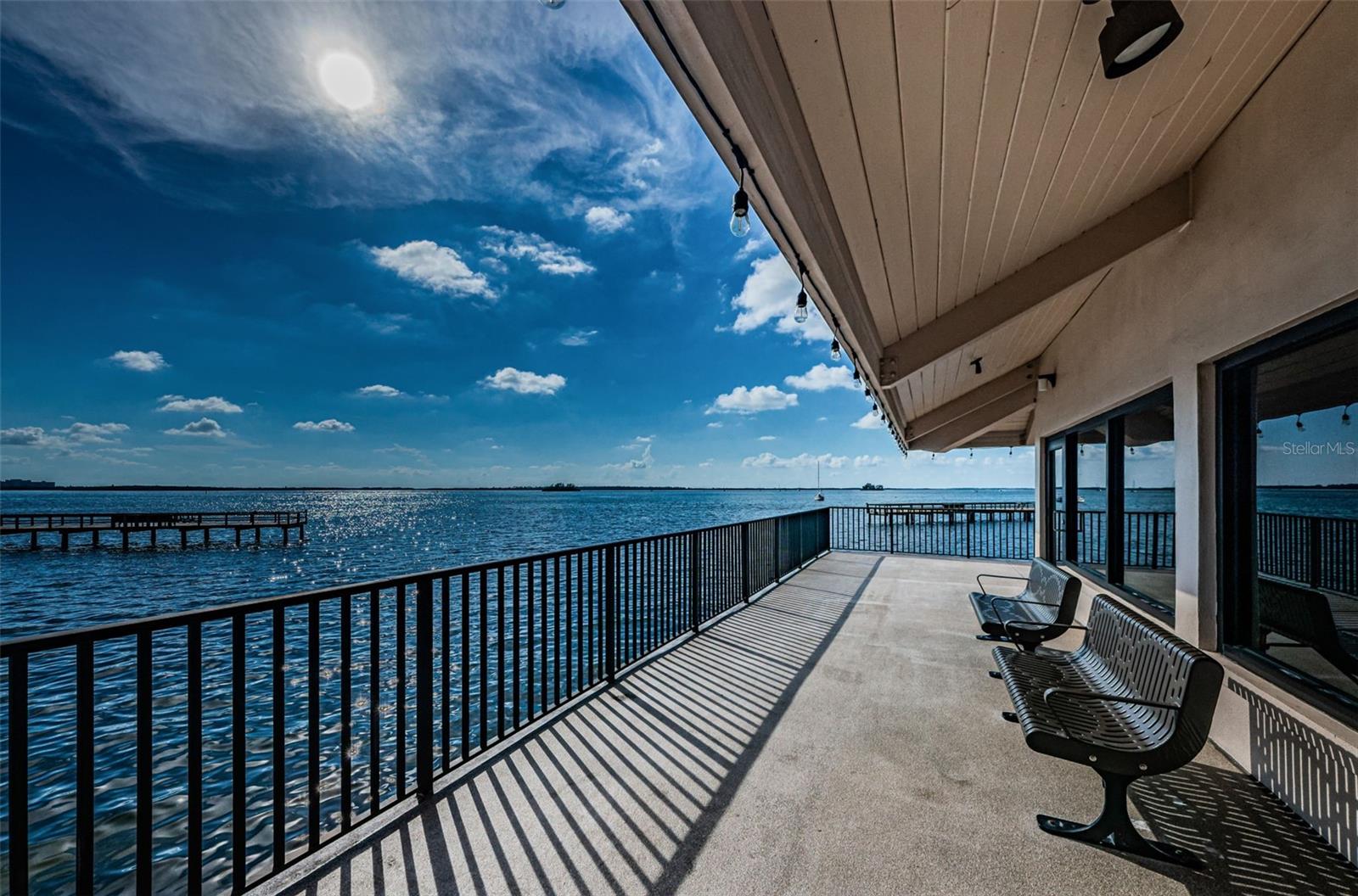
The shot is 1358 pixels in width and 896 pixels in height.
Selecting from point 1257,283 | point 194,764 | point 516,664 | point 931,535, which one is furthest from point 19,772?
point 931,535

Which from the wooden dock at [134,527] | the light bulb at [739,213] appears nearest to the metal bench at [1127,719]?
the light bulb at [739,213]

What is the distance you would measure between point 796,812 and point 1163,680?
1.46 meters

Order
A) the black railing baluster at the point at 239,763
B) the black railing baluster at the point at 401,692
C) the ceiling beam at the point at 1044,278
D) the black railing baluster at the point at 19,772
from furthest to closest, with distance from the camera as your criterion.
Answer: the ceiling beam at the point at 1044,278, the black railing baluster at the point at 401,692, the black railing baluster at the point at 239,763, the black railing baluster at the point at 19,772

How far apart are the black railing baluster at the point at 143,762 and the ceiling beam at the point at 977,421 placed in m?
7.64

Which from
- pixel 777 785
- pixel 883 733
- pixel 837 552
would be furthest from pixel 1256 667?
pixel 837 552

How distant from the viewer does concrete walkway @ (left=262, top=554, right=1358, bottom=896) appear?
167cm

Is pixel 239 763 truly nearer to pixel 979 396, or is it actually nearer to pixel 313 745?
pixel 313 745

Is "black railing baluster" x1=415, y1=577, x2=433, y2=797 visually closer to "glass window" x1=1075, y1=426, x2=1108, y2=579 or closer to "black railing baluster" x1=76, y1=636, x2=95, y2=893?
"black railing baluster" x1=76, y1=636, x2=95, y2=893

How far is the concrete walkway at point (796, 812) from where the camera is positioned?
1675 mm

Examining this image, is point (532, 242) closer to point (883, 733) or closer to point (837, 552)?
point (837, 552)

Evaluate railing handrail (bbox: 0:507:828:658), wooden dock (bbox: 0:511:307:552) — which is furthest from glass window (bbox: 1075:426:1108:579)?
wooden dock (bbox: 0:511:307:552)

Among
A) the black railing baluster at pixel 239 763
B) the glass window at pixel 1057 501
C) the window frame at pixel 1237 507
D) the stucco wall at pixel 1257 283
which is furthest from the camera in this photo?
the glass window at pixel 1057 501

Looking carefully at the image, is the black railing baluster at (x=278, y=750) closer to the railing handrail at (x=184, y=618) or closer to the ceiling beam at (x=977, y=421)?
the railing handrail at (x=184, y=618)

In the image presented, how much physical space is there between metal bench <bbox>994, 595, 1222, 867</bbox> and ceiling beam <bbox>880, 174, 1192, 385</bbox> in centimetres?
187
